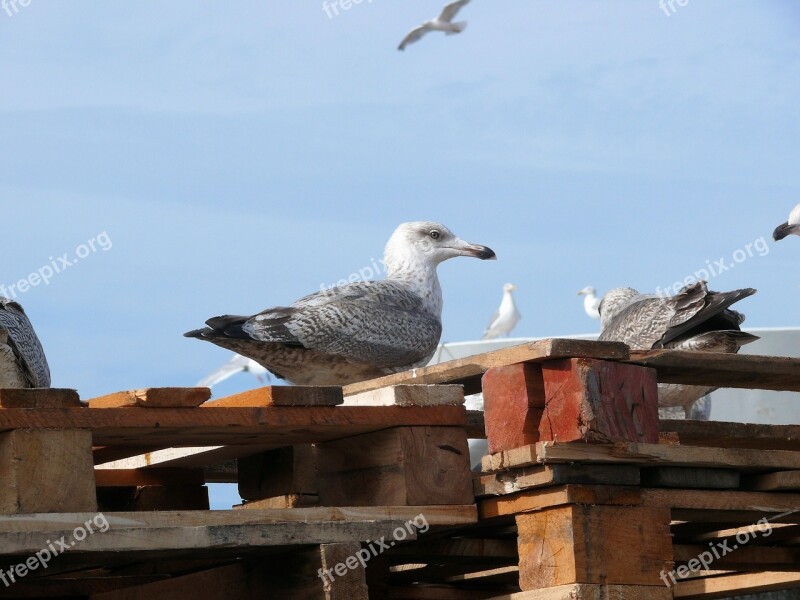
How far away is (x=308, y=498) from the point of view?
220 inches

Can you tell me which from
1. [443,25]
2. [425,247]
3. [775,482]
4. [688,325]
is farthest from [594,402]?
[443,25]

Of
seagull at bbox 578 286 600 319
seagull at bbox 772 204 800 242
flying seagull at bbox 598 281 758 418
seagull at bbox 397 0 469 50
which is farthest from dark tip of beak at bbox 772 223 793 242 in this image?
seagull at bbox 578 286 600 319

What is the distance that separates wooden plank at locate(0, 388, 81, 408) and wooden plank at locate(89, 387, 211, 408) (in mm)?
170

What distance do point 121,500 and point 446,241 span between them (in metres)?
4.34

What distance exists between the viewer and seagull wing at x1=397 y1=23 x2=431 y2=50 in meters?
17.8

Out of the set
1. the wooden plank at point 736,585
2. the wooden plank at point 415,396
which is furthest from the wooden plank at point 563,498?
the wooden plank at point 736,585

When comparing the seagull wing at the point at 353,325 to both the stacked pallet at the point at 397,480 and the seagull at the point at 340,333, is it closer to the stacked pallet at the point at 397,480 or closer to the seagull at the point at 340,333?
the seagull at the point at 340,333

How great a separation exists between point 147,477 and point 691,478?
2353mm

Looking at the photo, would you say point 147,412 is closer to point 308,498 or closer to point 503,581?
point 308,498

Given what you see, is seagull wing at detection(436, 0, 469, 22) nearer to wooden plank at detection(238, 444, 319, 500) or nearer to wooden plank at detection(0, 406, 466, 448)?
wooden plank at detection(238, 444, 319, 500)

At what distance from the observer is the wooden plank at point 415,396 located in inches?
208

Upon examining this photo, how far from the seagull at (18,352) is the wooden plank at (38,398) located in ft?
7.38

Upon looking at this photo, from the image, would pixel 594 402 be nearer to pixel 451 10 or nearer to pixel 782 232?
pixel 782 232

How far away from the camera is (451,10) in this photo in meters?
17.9
